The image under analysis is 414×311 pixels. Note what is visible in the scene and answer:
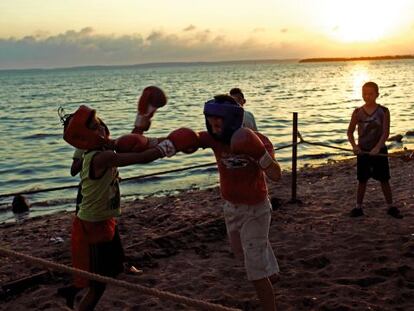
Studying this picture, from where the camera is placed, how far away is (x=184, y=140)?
11.8 ft

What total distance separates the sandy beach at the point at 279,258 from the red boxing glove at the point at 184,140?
7.12 feet

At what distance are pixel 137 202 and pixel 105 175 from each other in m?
7.94

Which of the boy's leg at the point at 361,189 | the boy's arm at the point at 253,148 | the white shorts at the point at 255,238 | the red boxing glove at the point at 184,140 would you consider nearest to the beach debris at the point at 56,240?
the boy's leg at the point at 361,189

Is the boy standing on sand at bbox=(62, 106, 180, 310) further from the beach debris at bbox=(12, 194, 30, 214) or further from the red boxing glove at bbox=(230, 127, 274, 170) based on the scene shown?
the beach debris at bbox=(12, 194, 30, 214)

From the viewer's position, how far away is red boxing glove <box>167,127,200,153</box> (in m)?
3.57

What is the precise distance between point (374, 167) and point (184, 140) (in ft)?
14.9

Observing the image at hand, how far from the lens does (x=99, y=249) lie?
446 cm

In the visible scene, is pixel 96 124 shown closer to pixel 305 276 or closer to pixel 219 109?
pixel 219 109

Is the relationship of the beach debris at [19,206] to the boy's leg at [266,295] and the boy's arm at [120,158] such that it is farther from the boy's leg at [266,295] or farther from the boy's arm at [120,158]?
the boy's leg at [266,295]

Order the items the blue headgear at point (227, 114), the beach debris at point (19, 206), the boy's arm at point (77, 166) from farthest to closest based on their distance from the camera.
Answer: the beach debris at point (19, 206), the boy's arm at point (77, 166), the blue headgear at point (227, 114)

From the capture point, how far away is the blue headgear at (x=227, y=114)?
3.62 meters

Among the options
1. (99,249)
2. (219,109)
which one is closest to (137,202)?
(99,249)

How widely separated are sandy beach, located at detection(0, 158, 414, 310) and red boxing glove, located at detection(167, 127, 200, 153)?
217 cm

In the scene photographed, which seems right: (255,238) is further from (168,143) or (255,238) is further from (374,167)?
(374,167)
